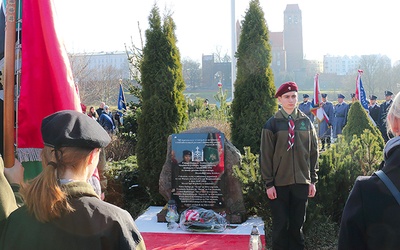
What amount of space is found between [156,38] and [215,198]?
127 inches

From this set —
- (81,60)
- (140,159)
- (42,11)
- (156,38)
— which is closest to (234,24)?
(156,38)

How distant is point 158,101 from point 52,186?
21.0ft

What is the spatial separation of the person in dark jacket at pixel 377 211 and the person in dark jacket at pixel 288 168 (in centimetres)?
312

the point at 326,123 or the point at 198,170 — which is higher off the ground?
the point at 198,170

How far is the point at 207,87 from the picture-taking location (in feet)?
226

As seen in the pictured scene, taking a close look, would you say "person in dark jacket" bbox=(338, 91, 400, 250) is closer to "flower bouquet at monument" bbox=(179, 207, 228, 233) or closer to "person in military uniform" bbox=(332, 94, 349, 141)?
"flower bouquet at monument" bbox=(179, 207, 228, 233)

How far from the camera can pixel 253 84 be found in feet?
27.2

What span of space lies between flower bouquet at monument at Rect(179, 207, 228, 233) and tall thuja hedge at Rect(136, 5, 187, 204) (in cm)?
155

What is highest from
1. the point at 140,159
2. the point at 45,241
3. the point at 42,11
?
the point at 42,11

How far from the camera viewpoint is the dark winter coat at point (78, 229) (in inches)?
70.2

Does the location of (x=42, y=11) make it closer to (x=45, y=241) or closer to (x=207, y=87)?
(x=45, y=241)

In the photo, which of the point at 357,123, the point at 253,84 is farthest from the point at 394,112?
the point at 357,123

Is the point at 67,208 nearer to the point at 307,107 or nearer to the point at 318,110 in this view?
the point at 318,110

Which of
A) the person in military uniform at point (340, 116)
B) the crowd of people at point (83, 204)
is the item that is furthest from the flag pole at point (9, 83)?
the person in military uniform at point (340, 116)
